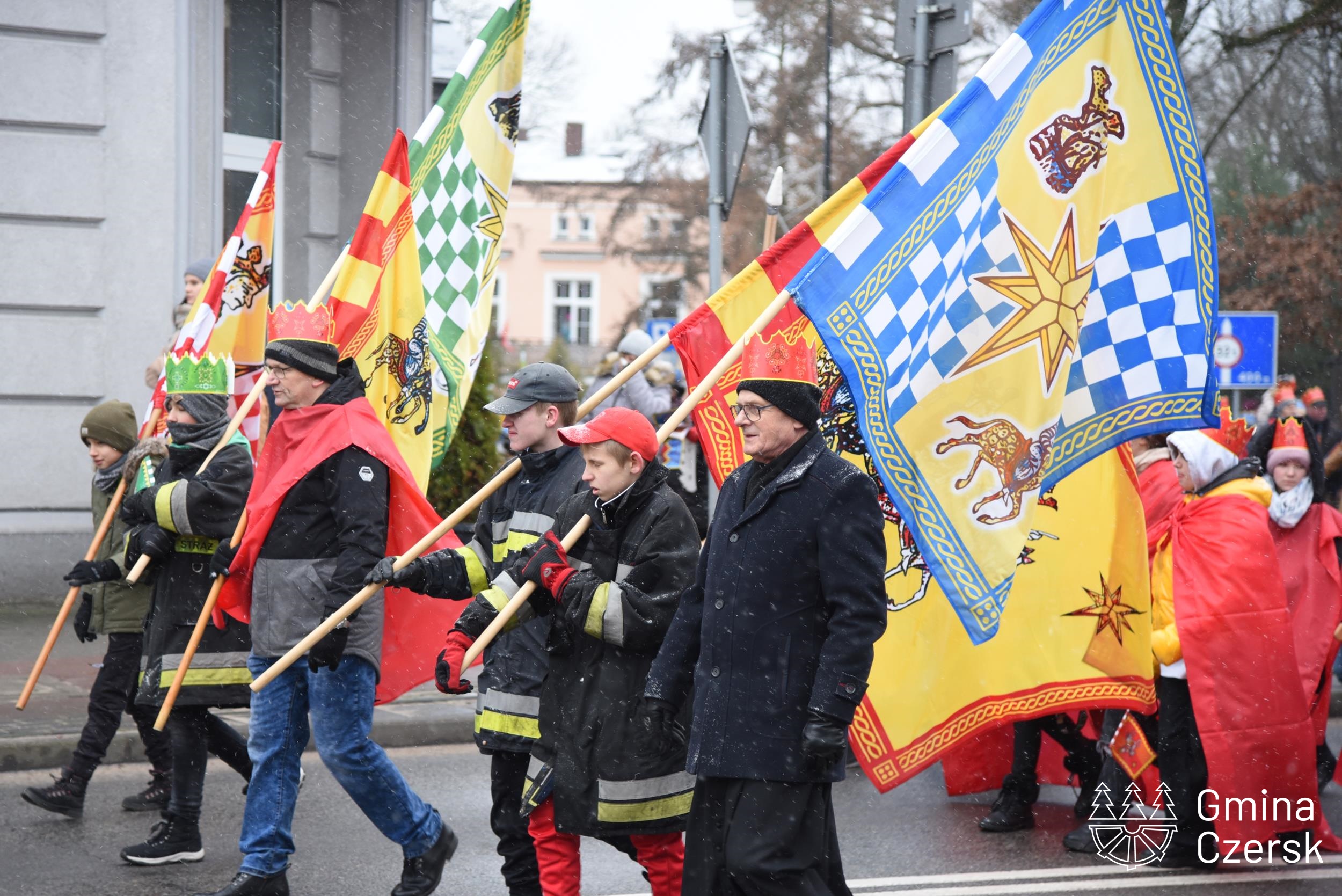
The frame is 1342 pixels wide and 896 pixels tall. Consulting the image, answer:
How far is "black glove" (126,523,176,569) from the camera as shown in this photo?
5855 millimetres

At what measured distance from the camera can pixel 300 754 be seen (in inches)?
214

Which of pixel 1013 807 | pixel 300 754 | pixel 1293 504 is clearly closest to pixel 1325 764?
pixel 1293 504

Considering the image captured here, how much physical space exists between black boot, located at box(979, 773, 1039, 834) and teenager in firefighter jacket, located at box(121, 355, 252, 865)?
10.6ft

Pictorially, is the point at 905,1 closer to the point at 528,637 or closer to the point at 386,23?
the point at 528,637

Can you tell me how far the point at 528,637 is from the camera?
517cm

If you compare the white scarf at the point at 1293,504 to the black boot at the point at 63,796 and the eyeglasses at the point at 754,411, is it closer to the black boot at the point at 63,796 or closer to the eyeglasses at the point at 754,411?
the eyeglasses at the point at 754,411

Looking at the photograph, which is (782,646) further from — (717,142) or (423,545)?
(717,142)

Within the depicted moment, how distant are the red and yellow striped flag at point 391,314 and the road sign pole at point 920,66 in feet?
9.05

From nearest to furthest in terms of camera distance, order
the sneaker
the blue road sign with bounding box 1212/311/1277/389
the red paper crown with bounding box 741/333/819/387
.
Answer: the red paper crown with bounding box 741/333/819/387, the sneaker, the blue road sign with bounding box 1212/311/1277/389

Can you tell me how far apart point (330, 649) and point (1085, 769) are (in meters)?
3.74

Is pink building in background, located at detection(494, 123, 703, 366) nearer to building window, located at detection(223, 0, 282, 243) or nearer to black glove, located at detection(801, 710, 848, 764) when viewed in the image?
building window, located at detection(223, 0, 282, 243)

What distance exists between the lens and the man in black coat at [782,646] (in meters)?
4.06

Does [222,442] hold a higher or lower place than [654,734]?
higher

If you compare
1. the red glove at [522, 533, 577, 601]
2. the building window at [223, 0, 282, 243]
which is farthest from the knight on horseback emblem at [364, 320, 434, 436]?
the building window at [223, 0, 282, 243]
